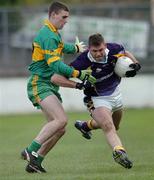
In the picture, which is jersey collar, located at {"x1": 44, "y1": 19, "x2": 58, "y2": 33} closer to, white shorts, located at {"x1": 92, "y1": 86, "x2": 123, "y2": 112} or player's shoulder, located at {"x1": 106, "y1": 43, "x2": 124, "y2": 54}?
player's shoulder, located at {"x1": 106, "y1": 43, "x2": 124, "y2": 54}

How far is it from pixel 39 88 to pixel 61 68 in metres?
0.53

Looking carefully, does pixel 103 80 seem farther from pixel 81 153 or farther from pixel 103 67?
pixel 81 153

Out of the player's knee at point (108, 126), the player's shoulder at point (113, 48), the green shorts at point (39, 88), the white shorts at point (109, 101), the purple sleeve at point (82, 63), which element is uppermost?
the player's shoulder at point (113, 48)

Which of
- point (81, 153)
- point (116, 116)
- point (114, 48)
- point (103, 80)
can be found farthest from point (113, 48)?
point (81, 153)

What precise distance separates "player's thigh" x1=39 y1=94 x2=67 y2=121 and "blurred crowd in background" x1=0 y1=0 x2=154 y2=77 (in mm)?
15199

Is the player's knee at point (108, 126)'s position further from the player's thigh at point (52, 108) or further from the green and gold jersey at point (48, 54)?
the green and gold jersey at point (48, 54)

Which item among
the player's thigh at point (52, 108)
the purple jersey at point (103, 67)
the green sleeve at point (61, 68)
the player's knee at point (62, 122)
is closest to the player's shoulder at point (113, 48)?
the purple jersey at point (103, 67)

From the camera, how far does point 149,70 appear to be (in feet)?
87.4

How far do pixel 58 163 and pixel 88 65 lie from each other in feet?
5.96

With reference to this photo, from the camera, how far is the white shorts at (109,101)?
11789mm

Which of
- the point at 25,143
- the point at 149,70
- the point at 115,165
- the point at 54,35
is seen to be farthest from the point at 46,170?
the point at 149,70

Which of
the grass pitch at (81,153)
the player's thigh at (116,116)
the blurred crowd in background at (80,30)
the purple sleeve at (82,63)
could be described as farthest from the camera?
the blurred crowd in background at (80,30)

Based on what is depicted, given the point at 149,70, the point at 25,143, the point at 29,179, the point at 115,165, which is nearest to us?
the point at 29,179

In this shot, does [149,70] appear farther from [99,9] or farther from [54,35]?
[54,35]
